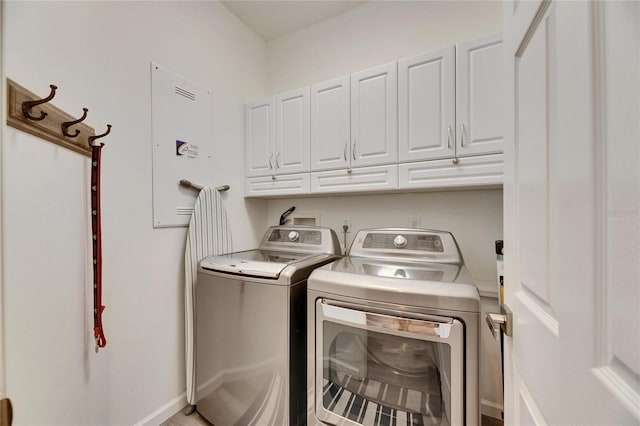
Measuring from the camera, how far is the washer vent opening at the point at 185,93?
1715 millimetres

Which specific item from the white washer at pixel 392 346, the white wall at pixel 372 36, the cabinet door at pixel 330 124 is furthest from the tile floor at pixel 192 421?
the white wall at pixel 372 36

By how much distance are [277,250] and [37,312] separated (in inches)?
53.6

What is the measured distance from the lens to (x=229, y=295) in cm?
146

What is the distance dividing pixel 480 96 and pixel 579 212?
4.31ft

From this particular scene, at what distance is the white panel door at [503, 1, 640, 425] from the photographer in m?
0.29

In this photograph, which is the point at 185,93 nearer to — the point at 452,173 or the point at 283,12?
the point at 283,12

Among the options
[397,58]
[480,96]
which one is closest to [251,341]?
[480,96]

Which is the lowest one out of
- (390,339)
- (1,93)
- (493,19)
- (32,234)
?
(390,339)

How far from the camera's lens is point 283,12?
7.12 feet

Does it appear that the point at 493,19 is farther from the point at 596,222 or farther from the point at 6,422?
the point at 6,422

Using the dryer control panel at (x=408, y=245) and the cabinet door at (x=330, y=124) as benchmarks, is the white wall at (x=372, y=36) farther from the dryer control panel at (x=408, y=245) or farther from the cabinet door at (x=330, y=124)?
the dryer control panel at (x=408, y=245)

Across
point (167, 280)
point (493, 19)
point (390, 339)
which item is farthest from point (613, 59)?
point (167, 280)

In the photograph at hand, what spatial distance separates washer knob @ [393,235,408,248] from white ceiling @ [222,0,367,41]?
1941 millimetres

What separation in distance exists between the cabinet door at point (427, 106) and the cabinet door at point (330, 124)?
1.24 feet
